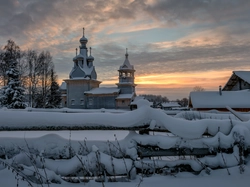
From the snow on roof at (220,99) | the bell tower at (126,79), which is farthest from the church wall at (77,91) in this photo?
the snow on roof at (220,99)

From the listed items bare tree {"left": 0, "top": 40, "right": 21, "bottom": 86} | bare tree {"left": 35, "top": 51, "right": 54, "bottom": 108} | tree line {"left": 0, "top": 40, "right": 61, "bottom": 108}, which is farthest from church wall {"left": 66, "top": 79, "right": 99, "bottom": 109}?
bare tree {"left": 0, "top": 40, "right": 21, "bottom": 86}

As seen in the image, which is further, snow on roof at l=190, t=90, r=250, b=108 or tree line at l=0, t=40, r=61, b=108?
tree line at l=0, t=40, r=61, b=108

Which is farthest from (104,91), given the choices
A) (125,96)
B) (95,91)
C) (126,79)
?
(126,79)

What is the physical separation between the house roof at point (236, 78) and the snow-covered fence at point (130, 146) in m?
22.8

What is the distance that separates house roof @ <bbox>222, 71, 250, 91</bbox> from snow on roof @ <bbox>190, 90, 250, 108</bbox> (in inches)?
93.5

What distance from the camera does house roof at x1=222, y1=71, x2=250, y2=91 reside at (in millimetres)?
24355

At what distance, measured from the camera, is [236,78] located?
2706 centimetres

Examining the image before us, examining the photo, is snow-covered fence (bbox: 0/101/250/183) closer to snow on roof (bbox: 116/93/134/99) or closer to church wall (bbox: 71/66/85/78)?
snow on roof (bbox: 116/93/134/99)

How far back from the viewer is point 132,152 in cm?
347

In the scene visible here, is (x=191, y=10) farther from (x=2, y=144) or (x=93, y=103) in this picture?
(x=93, y=103)

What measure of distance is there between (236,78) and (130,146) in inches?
1073

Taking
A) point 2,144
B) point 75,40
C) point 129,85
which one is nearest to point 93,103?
point 129,85

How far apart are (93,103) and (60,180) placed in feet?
121

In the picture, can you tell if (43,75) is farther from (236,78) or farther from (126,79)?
(236,78)
